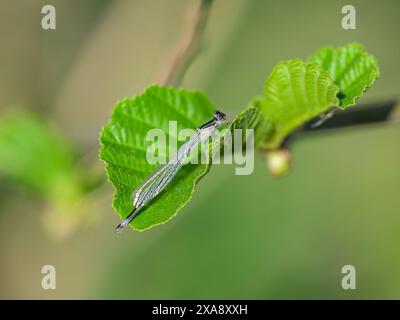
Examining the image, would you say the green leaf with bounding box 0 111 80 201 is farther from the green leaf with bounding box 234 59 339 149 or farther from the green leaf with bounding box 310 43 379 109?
the green leaf with bounding box 310 43 379 109

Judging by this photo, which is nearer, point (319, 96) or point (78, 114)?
point (319, 96)

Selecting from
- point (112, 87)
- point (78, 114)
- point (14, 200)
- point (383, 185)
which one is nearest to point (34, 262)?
point (14, 200)

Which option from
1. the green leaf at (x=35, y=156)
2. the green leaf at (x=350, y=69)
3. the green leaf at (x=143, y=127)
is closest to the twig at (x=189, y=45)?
the green leaf at (x=143, y=127)

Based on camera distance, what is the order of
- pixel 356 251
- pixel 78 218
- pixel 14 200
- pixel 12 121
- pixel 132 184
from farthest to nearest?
pixel 14 200 → pixel 356 251 → pixel 12 121 → pixel 78 218 → pixel 132 184

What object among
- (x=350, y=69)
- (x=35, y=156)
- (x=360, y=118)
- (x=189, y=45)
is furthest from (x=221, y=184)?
(x=350, y=69)

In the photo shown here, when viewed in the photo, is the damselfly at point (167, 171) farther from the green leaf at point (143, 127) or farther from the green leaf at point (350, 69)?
the green leaf at point (350, 69)

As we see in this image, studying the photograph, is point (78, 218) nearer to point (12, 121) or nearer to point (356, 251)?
point (12, 121)

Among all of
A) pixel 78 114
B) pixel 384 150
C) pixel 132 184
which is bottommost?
pixel 132 184
